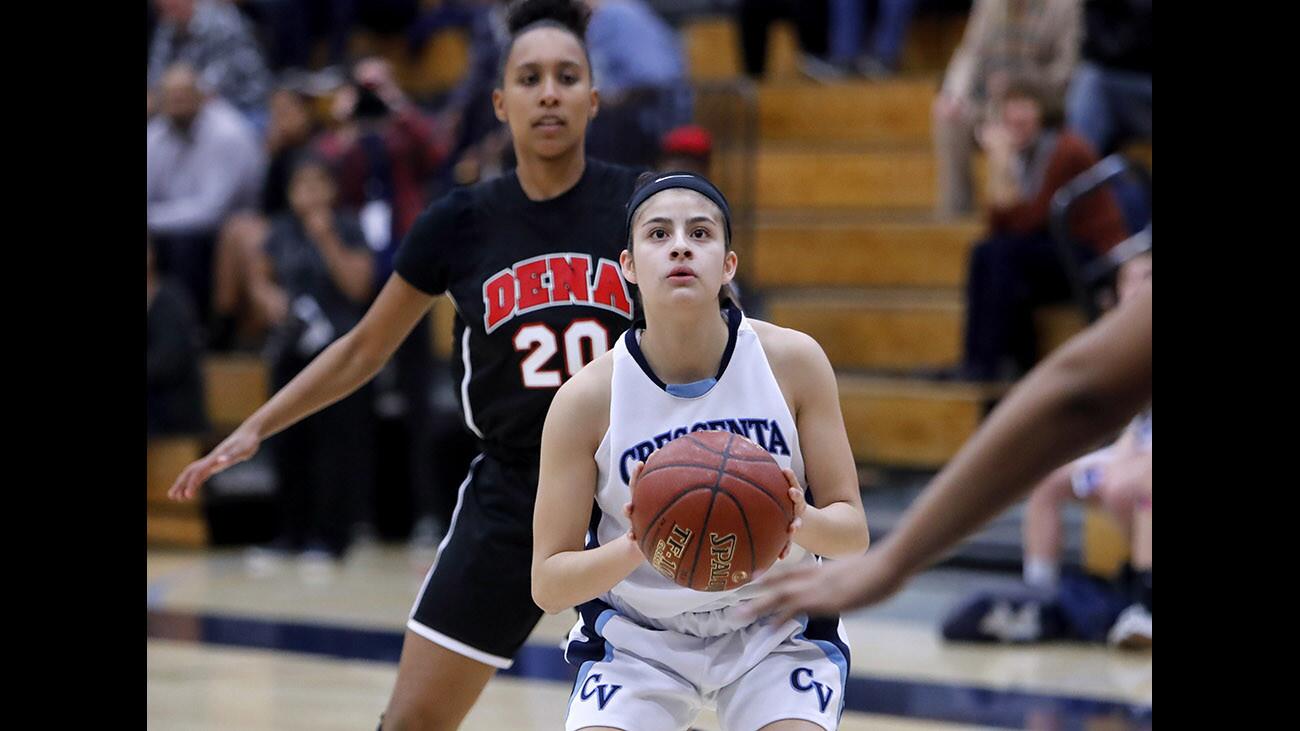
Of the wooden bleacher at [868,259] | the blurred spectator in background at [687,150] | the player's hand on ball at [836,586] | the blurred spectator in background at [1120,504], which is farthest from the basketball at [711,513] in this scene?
the blurred spectator in background at [687,150]

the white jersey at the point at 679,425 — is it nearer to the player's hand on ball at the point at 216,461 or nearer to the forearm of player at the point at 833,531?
the forearm of player at the point at 833,531

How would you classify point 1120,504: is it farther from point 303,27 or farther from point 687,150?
point 303,27

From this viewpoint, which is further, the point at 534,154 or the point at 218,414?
the point at 218,414

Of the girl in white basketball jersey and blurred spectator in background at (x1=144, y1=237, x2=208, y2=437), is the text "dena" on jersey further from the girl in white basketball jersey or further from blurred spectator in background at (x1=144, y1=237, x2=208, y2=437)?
blurred spectator in background at (x1=144, y1=237, x2=208, y2=437)

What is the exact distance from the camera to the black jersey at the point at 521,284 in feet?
12.3

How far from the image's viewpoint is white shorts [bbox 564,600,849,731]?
304cm

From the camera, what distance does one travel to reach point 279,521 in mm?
9102

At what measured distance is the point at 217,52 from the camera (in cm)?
1098

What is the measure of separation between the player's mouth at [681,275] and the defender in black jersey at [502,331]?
2.23 feet
